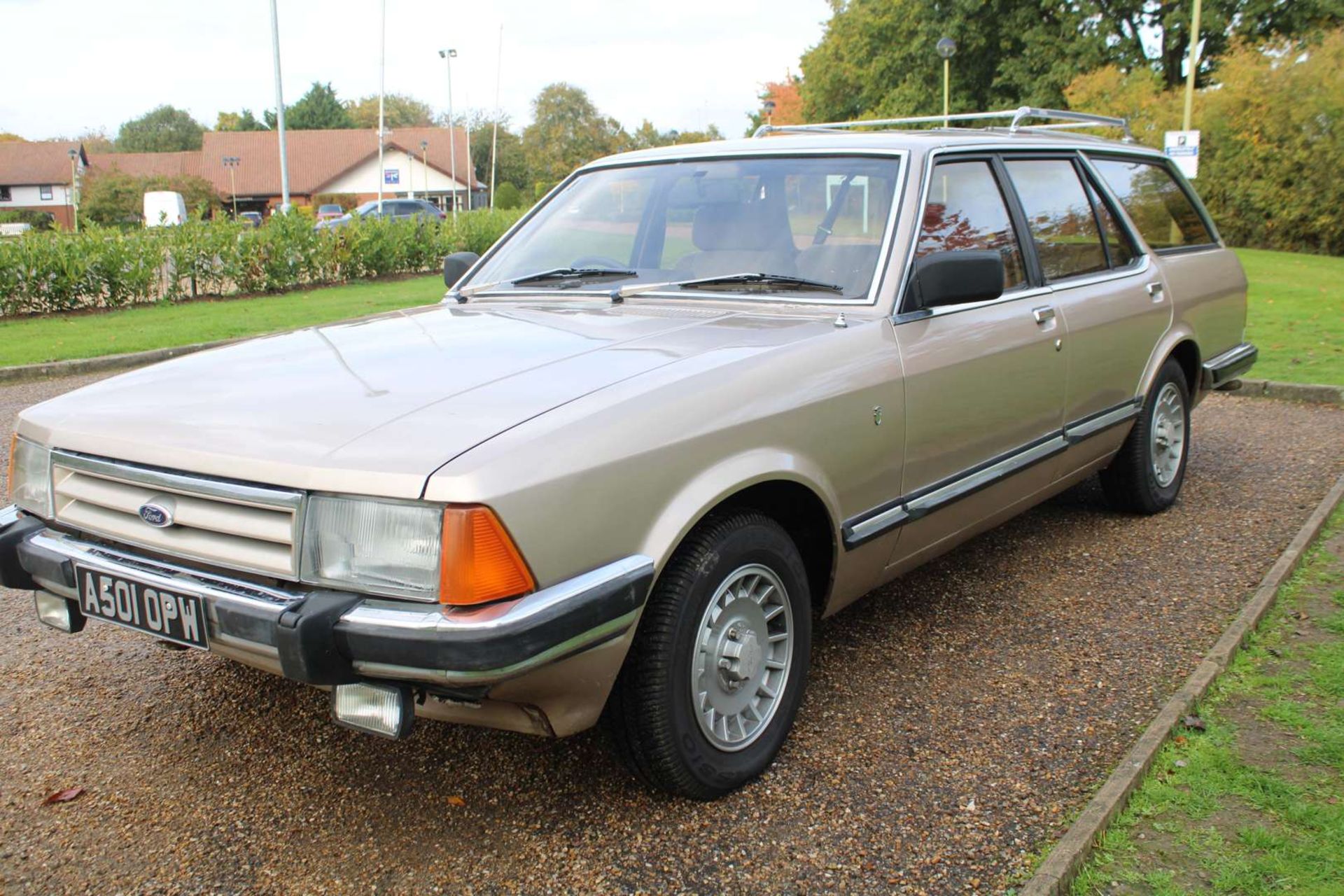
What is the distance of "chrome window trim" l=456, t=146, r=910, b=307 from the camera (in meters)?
3.60

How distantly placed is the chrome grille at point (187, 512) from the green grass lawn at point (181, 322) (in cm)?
670

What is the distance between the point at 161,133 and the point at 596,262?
116 metres

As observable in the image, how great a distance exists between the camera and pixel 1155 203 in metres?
5.59

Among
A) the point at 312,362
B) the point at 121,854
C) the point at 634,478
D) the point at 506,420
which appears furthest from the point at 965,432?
the point at 121,854

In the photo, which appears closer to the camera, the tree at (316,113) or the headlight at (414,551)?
the headlight at (414,551)

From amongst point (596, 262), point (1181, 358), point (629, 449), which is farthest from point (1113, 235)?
point (629, 449)

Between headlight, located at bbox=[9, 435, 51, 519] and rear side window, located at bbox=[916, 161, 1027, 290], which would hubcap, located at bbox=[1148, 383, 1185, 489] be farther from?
headlight, located at bbox=[9, 435, 51, 519]

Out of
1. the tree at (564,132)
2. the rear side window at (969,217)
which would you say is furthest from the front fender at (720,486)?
the tree at (564,132)

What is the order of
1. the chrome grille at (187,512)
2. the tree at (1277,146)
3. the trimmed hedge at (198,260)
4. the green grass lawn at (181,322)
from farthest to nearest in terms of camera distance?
the tree at (1277,146), the trimmed hedge at (198,260), the green grass lawn at (181,322), the chrome grille at (187,512)

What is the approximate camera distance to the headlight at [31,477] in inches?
116

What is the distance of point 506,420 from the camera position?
253cm

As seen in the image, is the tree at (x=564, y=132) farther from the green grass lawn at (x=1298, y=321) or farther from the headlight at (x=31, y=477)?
the headlight at (x=31, y=477)

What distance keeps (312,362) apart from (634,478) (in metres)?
1.18

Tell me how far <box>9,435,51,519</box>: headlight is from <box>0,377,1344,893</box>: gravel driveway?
790 millimetres
